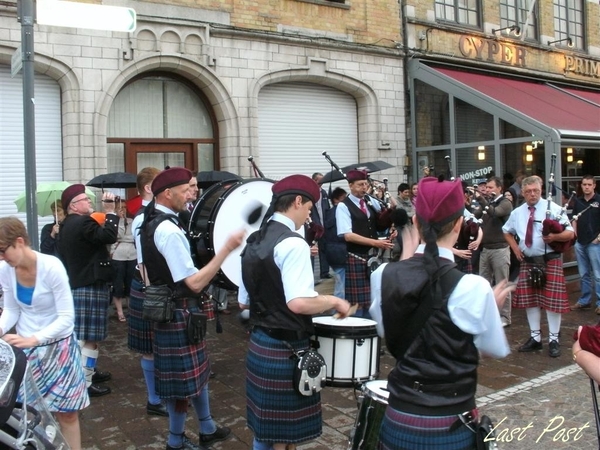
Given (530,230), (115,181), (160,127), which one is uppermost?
(160,127)

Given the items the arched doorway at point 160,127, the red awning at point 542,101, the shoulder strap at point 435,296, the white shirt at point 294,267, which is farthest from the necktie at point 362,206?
the red awning at point 542,101

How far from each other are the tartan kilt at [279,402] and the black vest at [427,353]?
898 millimetres

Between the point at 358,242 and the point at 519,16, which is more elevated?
the point at 519,16

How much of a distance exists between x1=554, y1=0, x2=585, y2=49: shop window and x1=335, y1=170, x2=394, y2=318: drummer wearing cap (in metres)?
11.3

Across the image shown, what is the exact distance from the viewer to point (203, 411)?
14.0 ft

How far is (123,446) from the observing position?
14.5 feet

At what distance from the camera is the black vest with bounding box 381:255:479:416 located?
2445 millimetres

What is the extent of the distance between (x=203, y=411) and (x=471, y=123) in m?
9.67

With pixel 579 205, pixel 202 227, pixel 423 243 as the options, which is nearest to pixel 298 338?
pixel 423 243

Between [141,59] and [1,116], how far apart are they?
226 cm

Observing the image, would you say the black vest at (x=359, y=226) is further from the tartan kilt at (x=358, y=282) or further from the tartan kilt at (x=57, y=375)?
the tartan kilt at (x=57, y=375)

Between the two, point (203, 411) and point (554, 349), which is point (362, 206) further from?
point (203, 411)

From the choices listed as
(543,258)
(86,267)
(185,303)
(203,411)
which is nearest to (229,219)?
(185,303)

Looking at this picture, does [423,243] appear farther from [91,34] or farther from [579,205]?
[91,34]
